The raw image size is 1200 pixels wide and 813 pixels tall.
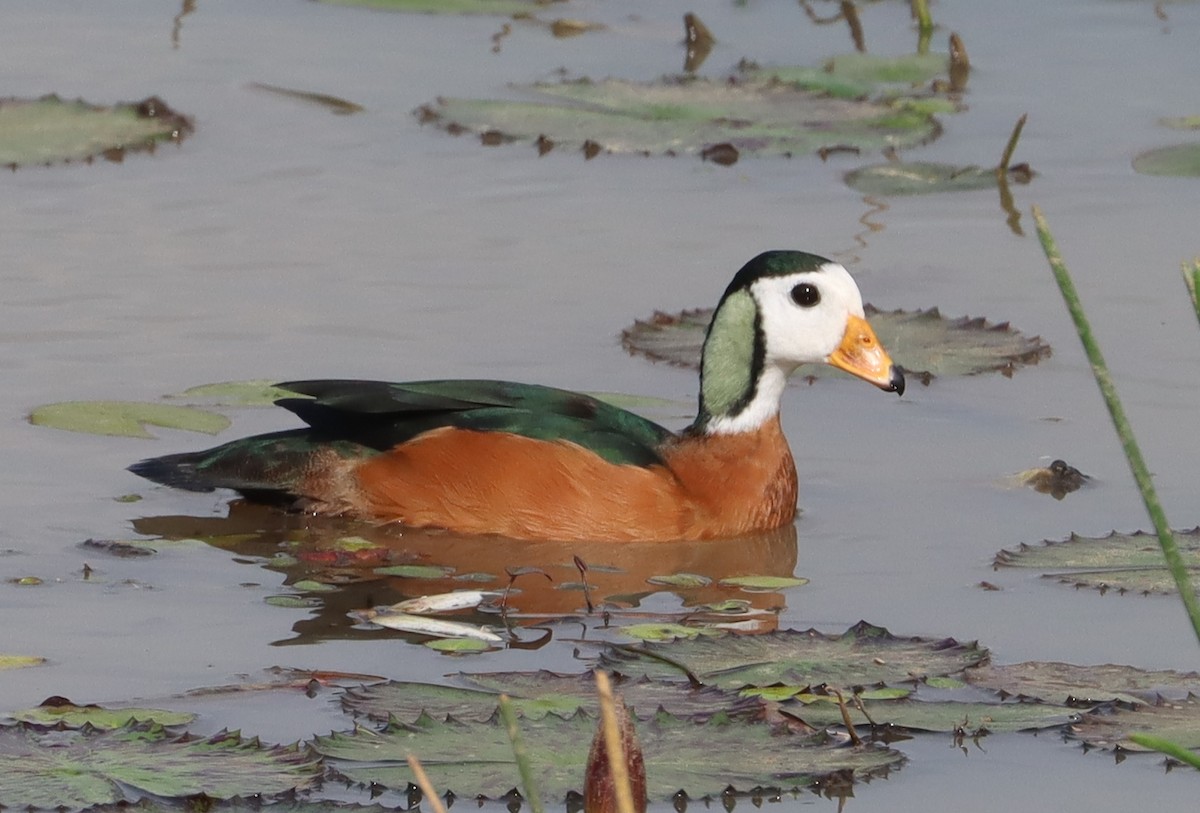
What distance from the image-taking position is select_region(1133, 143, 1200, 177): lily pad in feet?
37.6

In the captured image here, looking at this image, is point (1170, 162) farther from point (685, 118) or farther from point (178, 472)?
point (178, 472)

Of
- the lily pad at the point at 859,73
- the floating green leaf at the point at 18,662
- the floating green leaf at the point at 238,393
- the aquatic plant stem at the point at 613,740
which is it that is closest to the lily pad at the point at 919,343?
the floating green leaf at the point at 238,393

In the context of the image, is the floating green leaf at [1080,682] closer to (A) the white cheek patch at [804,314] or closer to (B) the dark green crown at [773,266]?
(A) the white cheek patch at [804,314]

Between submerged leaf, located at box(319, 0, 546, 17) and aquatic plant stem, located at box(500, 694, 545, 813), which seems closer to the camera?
aquatic plant stem, located at box(500, 694, 545, 813)

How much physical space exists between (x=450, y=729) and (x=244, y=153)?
23.5ft

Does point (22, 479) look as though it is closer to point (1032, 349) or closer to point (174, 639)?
point (174, 639)

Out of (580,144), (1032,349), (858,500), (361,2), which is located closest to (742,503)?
(858,500)

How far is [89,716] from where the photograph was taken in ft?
17.7

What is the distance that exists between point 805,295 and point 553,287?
2235 millimetres

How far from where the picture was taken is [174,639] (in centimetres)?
643

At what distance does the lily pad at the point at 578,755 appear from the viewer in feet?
16.2

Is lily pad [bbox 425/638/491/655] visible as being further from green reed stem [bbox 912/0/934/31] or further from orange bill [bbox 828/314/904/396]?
green reed stem [bbox 912/0/934/31]

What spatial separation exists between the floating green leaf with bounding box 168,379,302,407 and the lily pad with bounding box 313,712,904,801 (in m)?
3.31

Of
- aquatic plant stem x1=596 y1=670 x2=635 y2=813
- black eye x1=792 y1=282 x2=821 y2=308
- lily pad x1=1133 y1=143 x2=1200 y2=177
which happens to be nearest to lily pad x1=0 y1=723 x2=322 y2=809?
aquatic plant stem x1=596 y1=670 x2=635 y2=813
